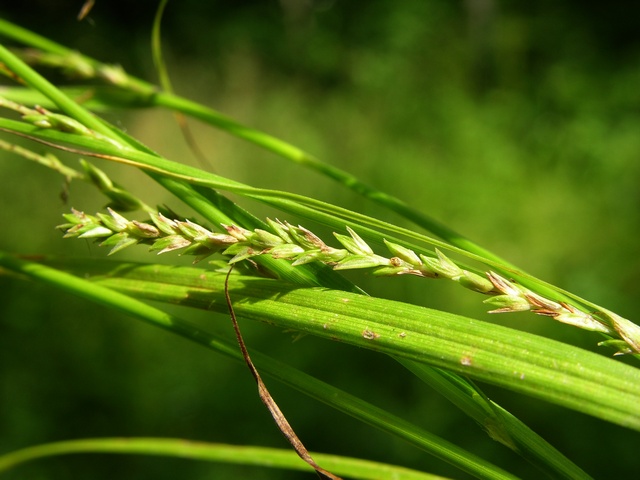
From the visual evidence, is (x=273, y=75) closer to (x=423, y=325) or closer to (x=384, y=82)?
(x=384, y=82)

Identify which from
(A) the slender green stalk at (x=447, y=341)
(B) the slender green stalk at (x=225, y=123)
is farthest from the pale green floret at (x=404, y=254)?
(B) the slender green stalk at (x=225, y=123)

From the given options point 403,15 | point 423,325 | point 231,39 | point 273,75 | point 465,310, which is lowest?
point 423,325

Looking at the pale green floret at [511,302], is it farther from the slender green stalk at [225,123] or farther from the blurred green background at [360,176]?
the blurred green background at [360,176]

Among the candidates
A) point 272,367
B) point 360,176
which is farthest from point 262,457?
point 360,176

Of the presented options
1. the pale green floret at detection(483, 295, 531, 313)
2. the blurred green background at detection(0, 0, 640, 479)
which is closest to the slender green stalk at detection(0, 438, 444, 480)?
the pale green floret at detection(483, 295, 531, 313)

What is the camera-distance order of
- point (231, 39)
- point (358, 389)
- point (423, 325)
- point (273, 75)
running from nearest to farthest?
point (423, 325), point (358, 389), point (273, 75), point (231, 39)

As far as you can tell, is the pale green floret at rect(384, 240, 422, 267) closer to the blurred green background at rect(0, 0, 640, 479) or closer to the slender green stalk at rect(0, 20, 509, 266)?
the slender green stalk at rect(0, 20, 509, 266)

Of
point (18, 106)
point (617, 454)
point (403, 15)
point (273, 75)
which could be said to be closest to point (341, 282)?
point (18, 106)

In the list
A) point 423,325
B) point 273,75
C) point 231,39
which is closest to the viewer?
point 423,325
